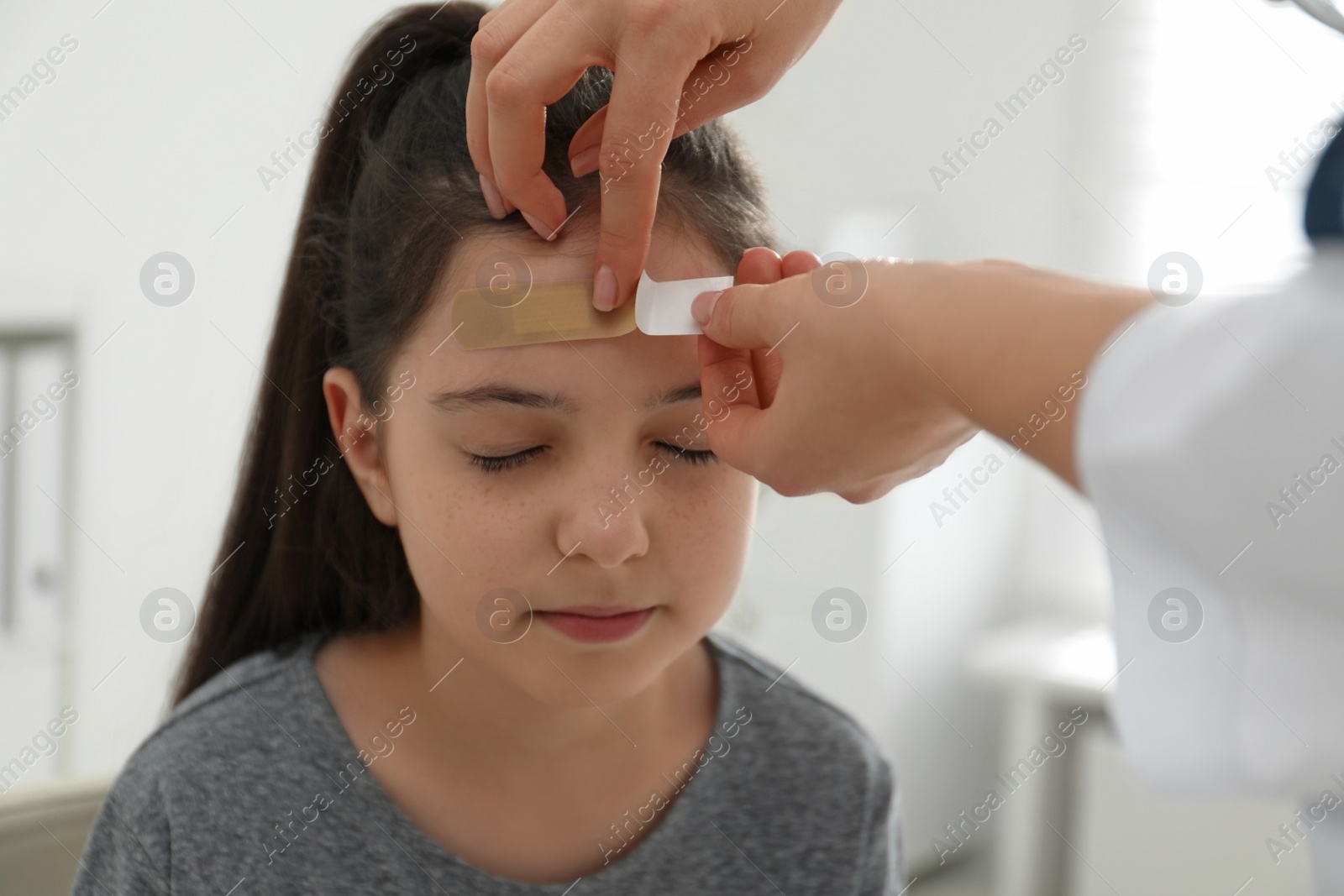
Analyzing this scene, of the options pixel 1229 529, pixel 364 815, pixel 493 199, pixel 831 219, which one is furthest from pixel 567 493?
pixel 831 219

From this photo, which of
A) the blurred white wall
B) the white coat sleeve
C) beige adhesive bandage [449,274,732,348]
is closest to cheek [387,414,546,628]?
beige adhesive bandage [449,274,732,348]

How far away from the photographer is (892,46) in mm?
2520

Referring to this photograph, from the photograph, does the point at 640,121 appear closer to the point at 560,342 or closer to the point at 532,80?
the point at 532,80

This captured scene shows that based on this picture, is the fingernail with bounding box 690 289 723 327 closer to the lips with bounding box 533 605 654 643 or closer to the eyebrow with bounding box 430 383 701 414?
the eyebrow with bounding box 430 383 701 414

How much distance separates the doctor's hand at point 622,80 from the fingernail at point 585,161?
0.17 feet

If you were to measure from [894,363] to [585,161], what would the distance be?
1.36ft

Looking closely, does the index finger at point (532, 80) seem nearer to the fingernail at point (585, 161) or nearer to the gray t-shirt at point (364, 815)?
the fingernail at point (585, 161)

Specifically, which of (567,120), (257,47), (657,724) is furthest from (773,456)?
(257,47)

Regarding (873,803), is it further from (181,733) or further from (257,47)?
(257,47)

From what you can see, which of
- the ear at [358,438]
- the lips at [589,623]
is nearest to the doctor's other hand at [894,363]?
the lips at [589,623]

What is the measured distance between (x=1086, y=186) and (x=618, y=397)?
2089mm

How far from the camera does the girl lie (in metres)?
0.85

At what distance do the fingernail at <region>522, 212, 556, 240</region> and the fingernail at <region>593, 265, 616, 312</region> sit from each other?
0.24 feet

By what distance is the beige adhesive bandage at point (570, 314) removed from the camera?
0.80 metres
